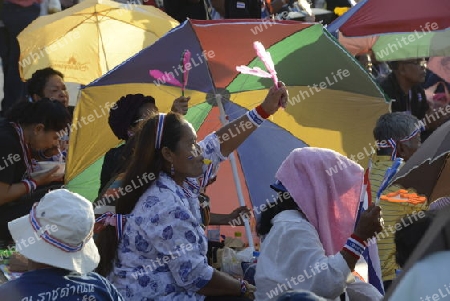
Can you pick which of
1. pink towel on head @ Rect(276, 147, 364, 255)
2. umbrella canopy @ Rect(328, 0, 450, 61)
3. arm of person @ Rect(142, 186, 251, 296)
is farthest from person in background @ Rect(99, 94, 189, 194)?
umbrella canopy @ Rect(328, 0, 450, 61)

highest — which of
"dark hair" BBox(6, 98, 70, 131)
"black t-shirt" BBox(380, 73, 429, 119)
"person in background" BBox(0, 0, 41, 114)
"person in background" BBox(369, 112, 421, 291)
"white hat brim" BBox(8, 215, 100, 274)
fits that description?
"white hat brim" BBox(8, 215, 100, 274)

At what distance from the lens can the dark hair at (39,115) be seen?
237 inches

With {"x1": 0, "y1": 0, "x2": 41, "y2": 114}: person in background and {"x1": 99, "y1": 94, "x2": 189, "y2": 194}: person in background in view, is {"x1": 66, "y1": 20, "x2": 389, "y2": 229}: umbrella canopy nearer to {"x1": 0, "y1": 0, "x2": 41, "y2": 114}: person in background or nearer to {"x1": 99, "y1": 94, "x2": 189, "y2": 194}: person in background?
{"x1": 99, "y1": 94, "x2": 189, "y2": 194}: person in background

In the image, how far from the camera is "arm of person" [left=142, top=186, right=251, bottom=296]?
183 inches

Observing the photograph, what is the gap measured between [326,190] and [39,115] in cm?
219

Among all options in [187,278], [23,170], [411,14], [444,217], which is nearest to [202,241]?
[187,278]

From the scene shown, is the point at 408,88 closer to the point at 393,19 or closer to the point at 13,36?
the point at 393,19

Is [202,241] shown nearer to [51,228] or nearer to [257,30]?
[51,228]

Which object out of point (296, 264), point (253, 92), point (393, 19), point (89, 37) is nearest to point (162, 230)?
point (296, 264)

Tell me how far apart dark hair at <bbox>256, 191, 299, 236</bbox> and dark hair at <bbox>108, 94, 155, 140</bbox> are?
5.10ft

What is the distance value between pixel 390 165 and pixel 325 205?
197 centimetres

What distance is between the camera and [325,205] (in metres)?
4.52

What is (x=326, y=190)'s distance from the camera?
453 centimetres

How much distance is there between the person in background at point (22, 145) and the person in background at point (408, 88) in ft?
14.3
